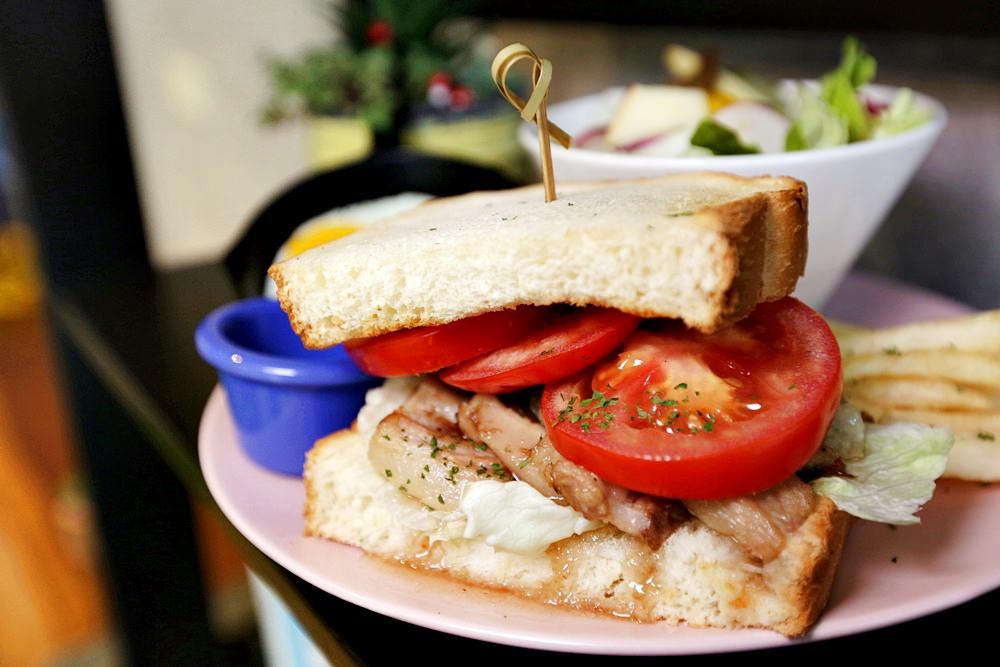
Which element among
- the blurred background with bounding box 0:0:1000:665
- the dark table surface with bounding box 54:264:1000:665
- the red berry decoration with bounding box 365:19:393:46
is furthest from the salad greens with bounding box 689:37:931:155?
the red berry decoration with bounding box 365:19:393:46

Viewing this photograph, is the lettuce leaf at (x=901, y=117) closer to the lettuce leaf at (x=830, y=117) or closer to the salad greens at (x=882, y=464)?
the lettuce leaf at (x=830, y=117)

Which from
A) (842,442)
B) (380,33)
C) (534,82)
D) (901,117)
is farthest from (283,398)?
(380,33)

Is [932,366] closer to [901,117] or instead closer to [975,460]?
[975,460]

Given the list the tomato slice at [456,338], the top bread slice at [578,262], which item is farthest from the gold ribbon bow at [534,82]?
the tomato slice at [456,338]

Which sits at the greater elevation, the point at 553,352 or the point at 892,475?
the point at 553,352

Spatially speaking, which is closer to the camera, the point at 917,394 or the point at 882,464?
the point at 882,464

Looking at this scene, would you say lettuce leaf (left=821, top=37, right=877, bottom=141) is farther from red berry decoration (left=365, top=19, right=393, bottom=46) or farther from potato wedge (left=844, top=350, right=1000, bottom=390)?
red berry decoration (left=365, top=19, right=393, bottom=46)
